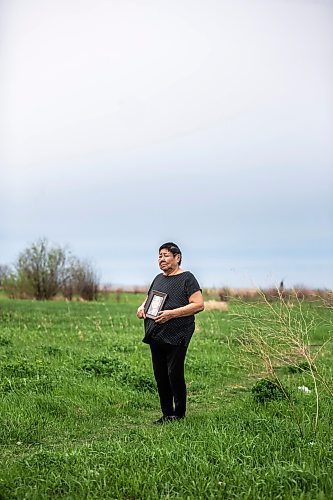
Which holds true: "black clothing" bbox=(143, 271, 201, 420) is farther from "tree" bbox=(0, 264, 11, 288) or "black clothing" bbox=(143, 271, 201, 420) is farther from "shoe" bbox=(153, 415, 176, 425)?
"tree" bbox=(0, 264, 11, 288)

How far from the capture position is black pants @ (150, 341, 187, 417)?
761 centimetres

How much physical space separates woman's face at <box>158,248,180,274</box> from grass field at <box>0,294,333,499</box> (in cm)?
105

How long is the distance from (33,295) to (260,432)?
2818 cm

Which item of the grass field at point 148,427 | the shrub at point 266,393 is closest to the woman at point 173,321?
the grass field at point 148,427

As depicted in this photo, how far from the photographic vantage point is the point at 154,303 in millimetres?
7668

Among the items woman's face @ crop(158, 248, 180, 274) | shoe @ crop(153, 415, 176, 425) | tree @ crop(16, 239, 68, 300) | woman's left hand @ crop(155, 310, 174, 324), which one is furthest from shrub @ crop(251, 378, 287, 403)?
tree @ crop(16, 239, 68, 300)

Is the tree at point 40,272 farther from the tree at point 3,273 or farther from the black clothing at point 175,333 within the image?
the black clothing at point 175,333

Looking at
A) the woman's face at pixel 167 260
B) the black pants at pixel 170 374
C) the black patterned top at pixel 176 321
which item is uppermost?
the woman's face at pixel 167 260

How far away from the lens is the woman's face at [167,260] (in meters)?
7.65

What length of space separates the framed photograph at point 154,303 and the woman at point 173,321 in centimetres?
3

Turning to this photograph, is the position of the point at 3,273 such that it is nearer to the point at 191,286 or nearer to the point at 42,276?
the point at 42,276

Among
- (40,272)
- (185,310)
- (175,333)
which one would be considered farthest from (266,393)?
(40,272)

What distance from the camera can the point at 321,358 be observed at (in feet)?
43.3

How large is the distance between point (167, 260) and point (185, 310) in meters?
0.60
